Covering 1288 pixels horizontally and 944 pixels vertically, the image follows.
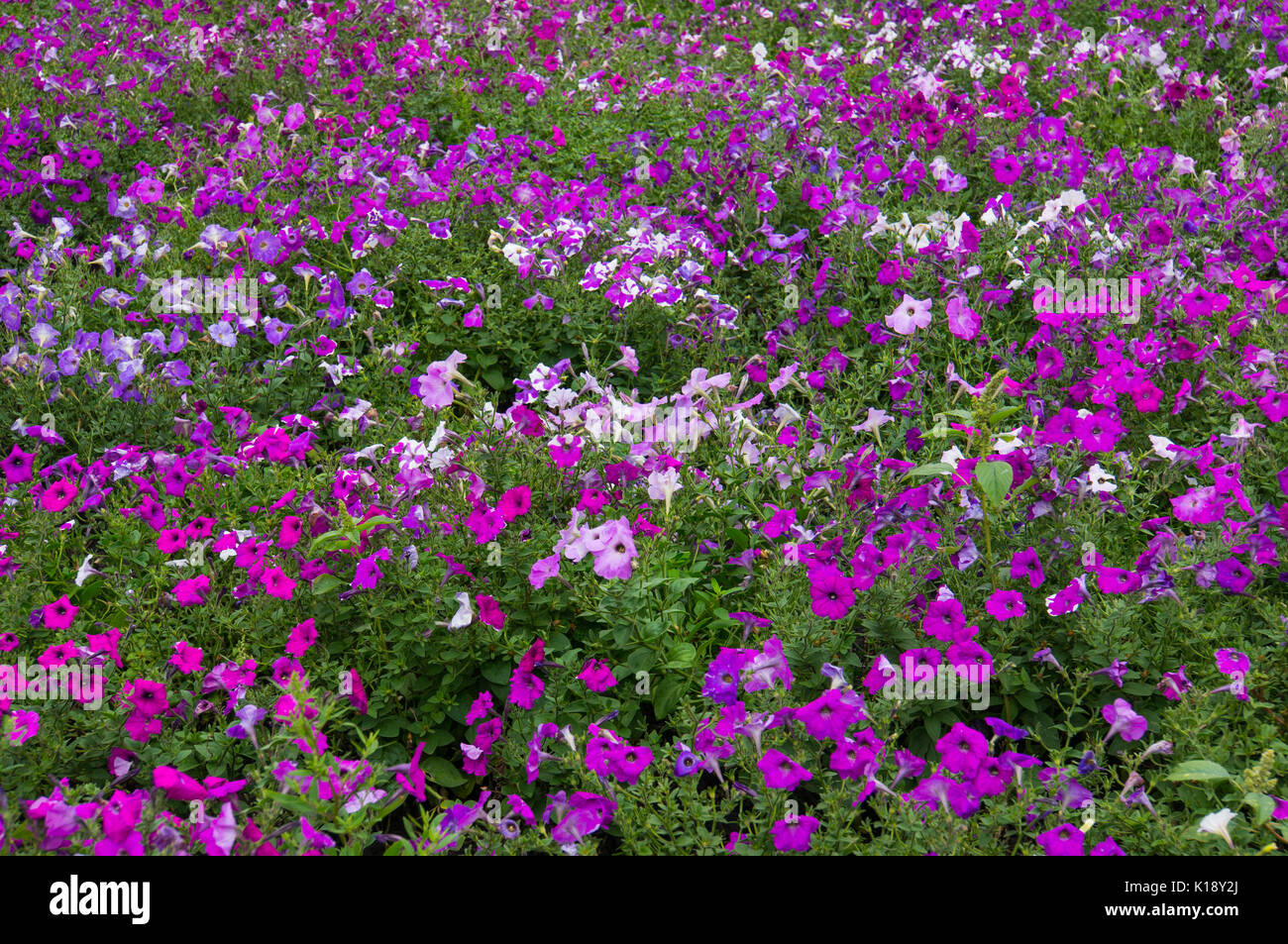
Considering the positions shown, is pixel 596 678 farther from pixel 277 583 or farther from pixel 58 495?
pixel 58 495

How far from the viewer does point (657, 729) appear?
2928 mm

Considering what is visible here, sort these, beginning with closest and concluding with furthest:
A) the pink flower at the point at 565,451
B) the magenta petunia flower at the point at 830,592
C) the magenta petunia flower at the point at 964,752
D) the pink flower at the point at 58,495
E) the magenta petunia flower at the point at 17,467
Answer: the magenta petunia flower at the point at 964,752 → the magenta petunia flower at the point at 830,592 → the pink flower at the point at 565,451 → the pink flower at the point at 58,495 → the magenta petunia flower at the point at 17,467

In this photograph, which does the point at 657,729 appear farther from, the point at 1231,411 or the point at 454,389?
the point at 1231,411

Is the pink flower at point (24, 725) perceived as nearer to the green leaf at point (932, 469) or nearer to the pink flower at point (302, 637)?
the pink flower at point (302, 637)

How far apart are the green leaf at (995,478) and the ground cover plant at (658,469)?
0.03 meters

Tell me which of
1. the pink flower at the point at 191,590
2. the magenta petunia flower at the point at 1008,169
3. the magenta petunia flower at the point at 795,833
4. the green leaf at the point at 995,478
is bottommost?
the magenta petunia flower at the point at 795,833

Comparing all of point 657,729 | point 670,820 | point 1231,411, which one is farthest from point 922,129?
point 670,820

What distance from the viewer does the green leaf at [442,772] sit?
273 cm

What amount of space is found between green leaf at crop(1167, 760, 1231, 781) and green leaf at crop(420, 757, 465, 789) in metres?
1.66

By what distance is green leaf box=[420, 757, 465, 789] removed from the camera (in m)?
2.73

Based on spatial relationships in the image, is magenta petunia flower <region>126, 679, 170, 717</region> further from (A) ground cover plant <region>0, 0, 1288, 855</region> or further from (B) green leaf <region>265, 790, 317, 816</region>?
(B) green leaf <region>265, 790, 317, 816</region>

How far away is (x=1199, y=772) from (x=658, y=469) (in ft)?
5.00

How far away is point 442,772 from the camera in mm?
2752

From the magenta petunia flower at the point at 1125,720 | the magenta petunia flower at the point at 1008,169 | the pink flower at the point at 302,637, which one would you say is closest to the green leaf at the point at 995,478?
the magenta petunia flower at the point at 1125,720
